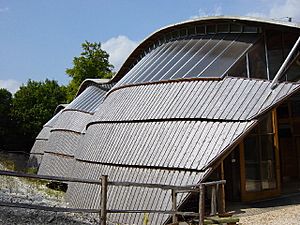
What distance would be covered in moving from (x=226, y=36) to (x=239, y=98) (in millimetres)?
4689

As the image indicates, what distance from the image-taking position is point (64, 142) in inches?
1070

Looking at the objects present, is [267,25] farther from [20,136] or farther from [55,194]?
[20,136]

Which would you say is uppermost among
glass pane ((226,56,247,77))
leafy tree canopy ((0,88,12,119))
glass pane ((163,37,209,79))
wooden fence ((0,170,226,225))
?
leafy tree canopy ((0,88,12,119))

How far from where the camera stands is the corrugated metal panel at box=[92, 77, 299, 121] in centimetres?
1297

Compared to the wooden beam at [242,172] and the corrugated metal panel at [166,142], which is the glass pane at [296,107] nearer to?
the wooden beam at [242,172]

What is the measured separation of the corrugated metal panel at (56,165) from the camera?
82.3 feet

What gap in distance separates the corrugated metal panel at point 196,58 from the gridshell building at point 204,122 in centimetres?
6

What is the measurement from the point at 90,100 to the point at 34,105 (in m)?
26.3

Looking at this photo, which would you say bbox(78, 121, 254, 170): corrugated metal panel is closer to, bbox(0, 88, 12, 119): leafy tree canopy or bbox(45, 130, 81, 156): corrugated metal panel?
bbox(45, 130, 81, 156): corrugated metal panel

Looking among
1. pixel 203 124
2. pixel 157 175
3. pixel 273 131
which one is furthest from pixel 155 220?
pixel 273 131

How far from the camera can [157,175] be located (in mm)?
13266

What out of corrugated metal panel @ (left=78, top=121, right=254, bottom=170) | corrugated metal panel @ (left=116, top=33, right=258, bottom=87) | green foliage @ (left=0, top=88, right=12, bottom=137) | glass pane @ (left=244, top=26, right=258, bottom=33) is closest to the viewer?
corrugated metal panel @ (left=78, top=121, right=254, bottom=170)

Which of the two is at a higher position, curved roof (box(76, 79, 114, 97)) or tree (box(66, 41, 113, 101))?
tree (box(66, 41, 113, 101))

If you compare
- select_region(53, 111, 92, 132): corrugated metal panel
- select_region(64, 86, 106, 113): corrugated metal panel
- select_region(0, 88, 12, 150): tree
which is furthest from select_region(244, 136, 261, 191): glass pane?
select_region(0, 88, 12, 150): tree
